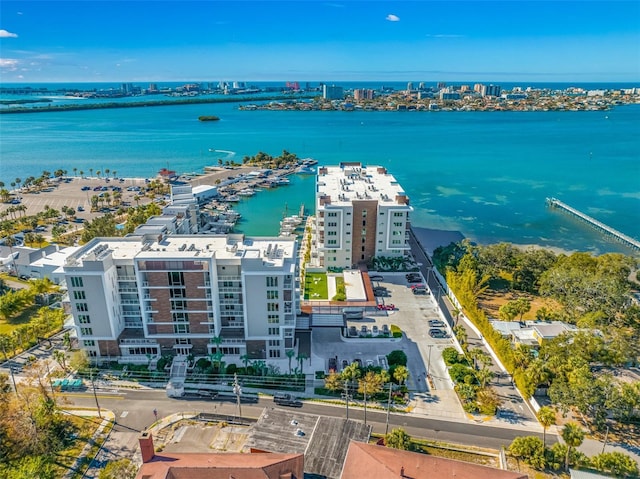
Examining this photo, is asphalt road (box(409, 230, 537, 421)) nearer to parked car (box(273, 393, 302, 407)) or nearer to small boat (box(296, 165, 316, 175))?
parked car (box(273, 393, 302, 407))

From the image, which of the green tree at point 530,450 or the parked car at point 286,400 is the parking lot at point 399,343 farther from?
the green tree at point 530,450

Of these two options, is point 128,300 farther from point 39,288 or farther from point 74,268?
point 39,288

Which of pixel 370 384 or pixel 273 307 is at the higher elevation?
pixel 273 307

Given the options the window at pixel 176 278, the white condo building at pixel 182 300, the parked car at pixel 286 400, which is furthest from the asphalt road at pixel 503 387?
the window at pixel 176 278

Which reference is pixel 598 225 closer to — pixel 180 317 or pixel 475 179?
pixel 475 179

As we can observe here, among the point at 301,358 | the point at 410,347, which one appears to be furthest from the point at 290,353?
the point at 410,347

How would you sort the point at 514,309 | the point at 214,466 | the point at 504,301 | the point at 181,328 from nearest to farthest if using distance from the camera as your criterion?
the point at 214,466, the point at 181,328, the point at 514,309, the point at 504,301

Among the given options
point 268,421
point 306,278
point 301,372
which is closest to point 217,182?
point 306,278
